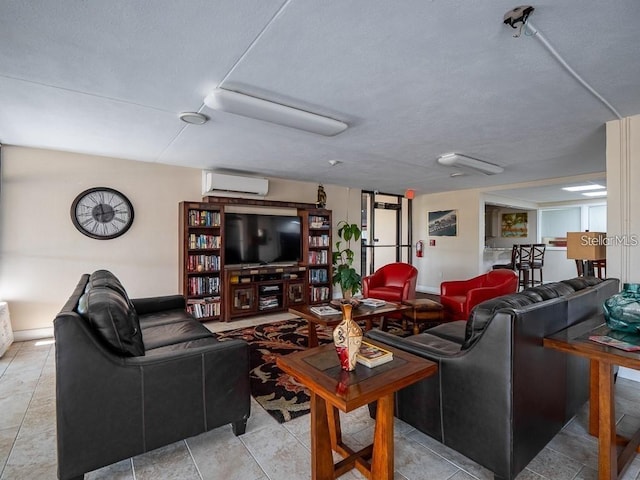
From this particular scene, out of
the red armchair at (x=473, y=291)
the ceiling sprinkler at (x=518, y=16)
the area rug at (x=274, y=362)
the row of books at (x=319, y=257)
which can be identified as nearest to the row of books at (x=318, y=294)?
the row of books at (x=319, y=257)

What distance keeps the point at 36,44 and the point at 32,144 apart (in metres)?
2.44

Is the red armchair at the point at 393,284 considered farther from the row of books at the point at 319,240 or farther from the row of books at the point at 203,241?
the row of books at the point at 203,241

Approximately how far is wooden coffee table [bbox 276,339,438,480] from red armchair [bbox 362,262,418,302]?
2846 mm

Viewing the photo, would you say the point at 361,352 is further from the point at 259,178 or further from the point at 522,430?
the point at 259,178

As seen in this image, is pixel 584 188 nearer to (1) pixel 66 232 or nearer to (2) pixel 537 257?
(2) pixel 537 257

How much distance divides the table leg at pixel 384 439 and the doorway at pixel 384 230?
17.2ft

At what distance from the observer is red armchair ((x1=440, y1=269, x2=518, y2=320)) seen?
3.71 metres

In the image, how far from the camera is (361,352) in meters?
1.55

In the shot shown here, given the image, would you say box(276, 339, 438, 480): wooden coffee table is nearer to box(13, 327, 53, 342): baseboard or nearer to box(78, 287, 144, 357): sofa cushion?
box(78, 287, 144, 357): sofa cushion

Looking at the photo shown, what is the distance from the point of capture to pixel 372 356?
1502mm

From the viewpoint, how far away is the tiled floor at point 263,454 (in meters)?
1.61

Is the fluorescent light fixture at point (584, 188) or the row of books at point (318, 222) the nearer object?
the row of books at point (318, 222)

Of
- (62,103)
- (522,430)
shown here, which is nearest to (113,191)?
(62,103)

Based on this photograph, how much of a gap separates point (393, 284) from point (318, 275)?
4.64ft
